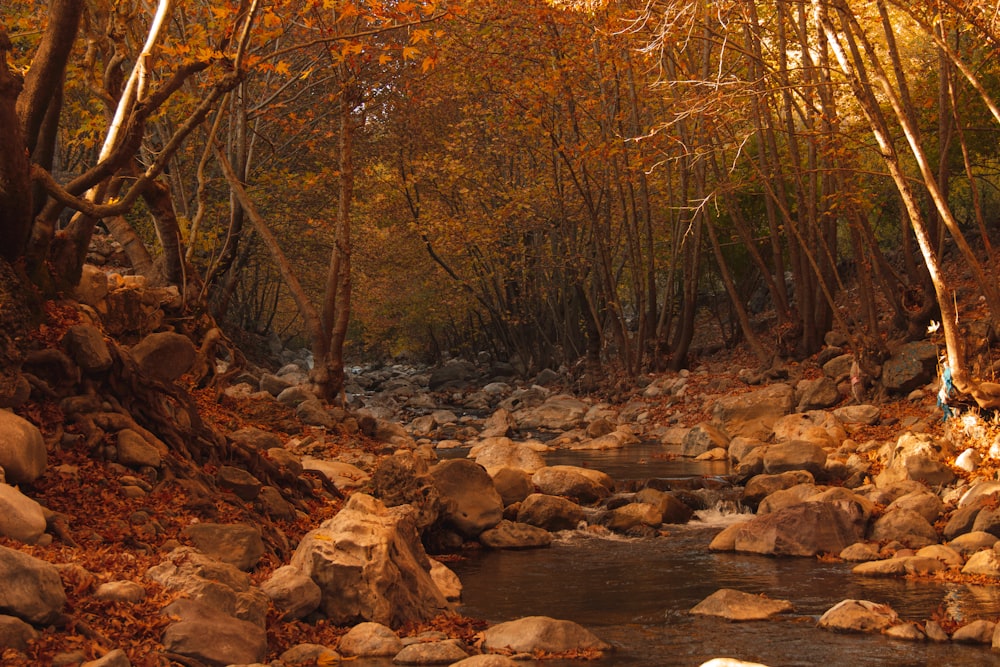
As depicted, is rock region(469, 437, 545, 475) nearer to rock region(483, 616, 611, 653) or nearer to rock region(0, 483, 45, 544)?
rock region(483, 616, 611, 653)

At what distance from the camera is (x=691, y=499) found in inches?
485

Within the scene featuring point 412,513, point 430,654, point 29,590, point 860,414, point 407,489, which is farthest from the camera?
point 860,414

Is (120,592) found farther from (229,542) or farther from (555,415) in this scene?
(555,415)

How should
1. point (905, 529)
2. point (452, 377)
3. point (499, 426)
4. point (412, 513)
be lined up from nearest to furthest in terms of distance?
point (412, 513) < point (905, 529) < point (499, 426) < point (452, 377)

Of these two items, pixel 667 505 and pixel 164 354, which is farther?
pixel 667 505

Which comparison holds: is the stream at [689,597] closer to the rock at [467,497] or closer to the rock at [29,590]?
the rock at [467,497]

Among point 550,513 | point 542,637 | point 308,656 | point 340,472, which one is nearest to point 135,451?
point 308,656

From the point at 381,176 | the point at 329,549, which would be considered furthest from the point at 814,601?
the point at 381,176

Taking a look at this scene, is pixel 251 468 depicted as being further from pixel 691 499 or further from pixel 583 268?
pixel 583 268

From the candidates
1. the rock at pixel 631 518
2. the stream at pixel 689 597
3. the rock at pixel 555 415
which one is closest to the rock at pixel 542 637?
the stream at pixel 689 597

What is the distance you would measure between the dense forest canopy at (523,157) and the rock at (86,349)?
66 centimetres

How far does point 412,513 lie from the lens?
877 centimetres

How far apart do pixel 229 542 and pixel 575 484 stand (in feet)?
20.6

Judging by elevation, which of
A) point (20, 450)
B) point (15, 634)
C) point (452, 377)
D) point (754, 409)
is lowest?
point (452, 377)
